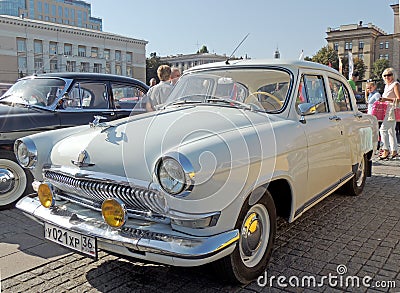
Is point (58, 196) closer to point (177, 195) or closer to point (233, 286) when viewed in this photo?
point (177, 195)

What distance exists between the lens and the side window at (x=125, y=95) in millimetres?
6289

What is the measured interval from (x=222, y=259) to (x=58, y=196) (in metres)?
1.42

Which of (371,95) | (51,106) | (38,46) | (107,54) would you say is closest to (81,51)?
(107,54)

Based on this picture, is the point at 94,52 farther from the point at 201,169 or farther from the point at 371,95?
the point at 201,169

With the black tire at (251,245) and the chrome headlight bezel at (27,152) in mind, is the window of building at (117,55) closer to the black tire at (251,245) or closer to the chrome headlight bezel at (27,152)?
the chrome headlight bezel at (27,152)

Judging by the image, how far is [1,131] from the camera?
193 inches

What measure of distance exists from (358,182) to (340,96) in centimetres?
144

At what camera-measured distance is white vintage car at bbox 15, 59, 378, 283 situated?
2.40 meters

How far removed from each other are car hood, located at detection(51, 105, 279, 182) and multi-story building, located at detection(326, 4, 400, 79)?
331 ft

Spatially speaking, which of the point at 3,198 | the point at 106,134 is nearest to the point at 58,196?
the point at 106,134

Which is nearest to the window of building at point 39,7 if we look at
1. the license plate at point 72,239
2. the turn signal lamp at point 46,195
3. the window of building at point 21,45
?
the window of building at point 21,45

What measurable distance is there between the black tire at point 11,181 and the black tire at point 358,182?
14.0 ft

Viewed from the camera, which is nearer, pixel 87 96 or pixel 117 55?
pixel 87 96

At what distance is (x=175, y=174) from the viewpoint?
2387 mm
